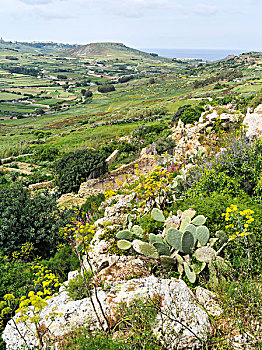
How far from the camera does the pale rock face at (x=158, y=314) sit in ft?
9.69

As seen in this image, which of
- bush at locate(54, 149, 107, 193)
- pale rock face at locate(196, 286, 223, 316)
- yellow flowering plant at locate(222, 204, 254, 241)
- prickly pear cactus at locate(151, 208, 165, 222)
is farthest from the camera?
bush at locate(54, 149, 107, 193)

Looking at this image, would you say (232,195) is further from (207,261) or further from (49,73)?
(49,73)

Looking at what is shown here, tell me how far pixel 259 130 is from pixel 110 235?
22.5 ft

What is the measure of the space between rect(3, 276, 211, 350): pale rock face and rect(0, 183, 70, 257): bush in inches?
225

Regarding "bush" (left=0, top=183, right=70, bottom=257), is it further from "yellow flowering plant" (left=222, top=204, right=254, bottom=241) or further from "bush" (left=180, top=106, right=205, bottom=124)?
"bush" (left=180, top=106, right=205, bottom=124)

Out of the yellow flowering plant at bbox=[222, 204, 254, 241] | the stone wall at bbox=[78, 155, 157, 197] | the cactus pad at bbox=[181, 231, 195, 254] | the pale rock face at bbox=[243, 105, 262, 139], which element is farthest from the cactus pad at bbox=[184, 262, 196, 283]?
the stone wall at bbox=[78, 155, 157, 197]

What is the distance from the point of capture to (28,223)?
10.0m

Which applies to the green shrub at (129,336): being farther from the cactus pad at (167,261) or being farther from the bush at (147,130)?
the bush at (147,130)

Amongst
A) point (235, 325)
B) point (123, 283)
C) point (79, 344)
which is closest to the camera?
point (235, 325)

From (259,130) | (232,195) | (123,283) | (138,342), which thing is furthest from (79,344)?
(259,130)

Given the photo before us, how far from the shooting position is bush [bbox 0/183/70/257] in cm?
929

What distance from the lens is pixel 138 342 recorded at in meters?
2.93

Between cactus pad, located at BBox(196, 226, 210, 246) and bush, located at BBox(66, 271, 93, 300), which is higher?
cactus pad, located at BBox(196, 226, 210, 246)

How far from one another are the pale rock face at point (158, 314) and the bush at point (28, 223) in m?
5.72
